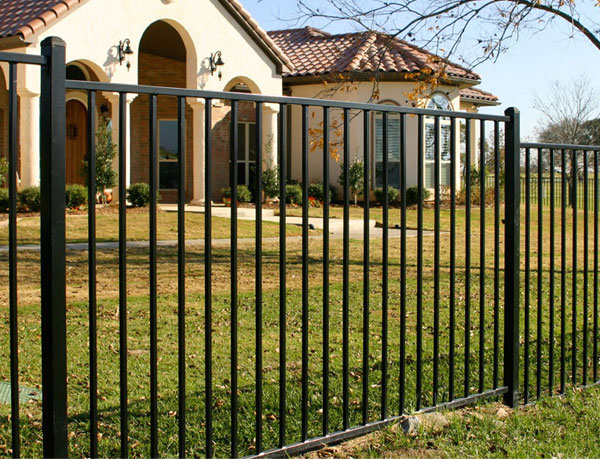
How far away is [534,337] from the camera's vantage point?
634 cm

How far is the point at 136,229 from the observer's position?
1334cm

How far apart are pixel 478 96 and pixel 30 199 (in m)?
17.4

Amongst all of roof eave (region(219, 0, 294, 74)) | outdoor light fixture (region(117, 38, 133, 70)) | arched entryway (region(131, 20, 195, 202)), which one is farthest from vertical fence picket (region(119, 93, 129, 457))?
arched entryway (region(131, 20, 195, 202))

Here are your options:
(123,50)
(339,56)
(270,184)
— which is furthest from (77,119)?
(339,56)

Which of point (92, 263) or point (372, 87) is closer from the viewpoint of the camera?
point (92, 263)

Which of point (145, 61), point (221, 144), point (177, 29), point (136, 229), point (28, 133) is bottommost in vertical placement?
point (136, 229)

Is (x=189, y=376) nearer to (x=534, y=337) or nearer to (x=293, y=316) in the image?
(x=293, y=316)

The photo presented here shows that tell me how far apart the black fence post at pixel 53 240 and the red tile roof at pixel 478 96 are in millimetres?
24340

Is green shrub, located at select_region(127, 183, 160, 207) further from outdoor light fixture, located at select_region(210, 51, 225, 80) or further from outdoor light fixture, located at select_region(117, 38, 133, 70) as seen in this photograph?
outdoor light fixture, located at select_region(210, 51, 225, 80)

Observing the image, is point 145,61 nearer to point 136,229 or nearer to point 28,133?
point 28,133

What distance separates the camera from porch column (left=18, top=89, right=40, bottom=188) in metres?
14.4

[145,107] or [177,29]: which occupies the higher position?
[177,29]

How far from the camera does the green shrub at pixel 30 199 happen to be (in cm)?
1427

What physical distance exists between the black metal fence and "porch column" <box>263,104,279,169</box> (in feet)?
38.6
